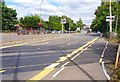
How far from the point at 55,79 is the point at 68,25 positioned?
179 m

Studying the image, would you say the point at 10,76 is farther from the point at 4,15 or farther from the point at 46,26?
the point at 46,26

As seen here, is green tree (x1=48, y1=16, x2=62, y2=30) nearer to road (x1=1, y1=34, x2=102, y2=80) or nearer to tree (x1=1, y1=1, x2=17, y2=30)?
tree (x1=1, y1=1, x2=17, y2=30)

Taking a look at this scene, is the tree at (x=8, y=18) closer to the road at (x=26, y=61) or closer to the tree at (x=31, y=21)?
the tree at (x=31, y=21)

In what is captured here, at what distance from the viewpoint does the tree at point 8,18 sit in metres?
98.8

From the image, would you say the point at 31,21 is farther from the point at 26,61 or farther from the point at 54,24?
the point at 26,61

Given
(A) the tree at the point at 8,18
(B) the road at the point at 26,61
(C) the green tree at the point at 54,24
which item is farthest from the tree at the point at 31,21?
(B) the road at the point at 26,61

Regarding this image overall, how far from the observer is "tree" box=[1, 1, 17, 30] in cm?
9875

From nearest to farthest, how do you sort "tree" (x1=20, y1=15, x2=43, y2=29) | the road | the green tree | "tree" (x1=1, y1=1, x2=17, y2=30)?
1. the road
2. "tree" (x1=1, y1=1, x2=17, y2=30)
3. "tree" (x1=20, y1=15, x2=43, y2=29)
4. the green tree

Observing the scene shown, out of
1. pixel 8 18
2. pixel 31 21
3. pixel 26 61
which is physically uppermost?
pixel 8 18

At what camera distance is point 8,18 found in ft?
335

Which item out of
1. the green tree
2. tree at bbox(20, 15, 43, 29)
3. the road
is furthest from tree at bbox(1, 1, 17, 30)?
the road

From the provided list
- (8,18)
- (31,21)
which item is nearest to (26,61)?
(8,18)

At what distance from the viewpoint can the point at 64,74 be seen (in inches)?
512

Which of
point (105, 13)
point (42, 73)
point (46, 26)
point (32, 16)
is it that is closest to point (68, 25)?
point (46, 26)
